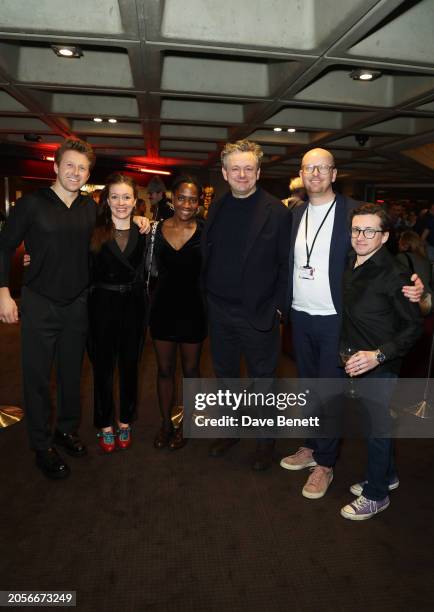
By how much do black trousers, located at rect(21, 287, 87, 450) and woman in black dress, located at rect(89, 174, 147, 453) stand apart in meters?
0.10

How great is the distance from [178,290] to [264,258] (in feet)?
1.95

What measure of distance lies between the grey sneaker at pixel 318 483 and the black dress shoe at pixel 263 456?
0.29 meters

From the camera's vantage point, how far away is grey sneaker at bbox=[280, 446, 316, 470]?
2779 mm

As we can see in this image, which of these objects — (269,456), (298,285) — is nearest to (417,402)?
(269,456)

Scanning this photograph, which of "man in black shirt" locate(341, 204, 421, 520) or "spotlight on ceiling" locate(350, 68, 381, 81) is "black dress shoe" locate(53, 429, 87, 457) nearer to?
"man in black shirt" locate(341, 204, 421, 520)

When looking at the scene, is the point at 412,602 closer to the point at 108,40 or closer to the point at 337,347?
the point at 337,347

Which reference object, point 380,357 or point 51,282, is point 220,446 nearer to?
point 380,357

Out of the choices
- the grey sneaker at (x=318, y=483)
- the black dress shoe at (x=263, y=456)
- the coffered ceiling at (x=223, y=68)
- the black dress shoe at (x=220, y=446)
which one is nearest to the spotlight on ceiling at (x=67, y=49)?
the coffered ceiling at (x=223, y=68)

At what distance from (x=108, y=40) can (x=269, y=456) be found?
3377 mm

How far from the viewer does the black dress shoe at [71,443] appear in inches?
112

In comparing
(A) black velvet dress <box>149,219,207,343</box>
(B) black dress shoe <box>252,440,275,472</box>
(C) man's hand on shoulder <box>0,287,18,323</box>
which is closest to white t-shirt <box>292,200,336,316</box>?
(A) black velvet dress <box>149,219,207,343</box>

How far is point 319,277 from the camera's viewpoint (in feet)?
7.74

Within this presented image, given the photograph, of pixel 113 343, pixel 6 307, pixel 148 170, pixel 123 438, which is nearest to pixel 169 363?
pixel 113 343

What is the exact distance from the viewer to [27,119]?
24.2ft
